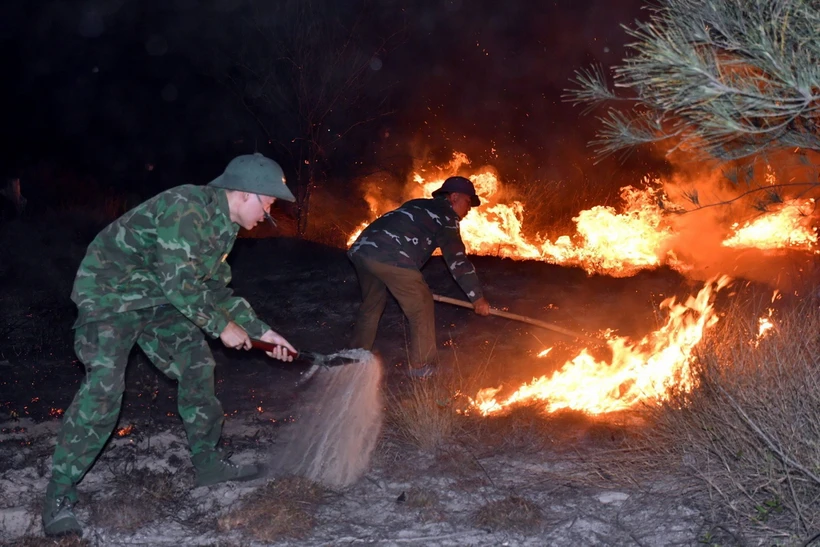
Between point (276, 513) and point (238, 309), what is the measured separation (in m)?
1.21

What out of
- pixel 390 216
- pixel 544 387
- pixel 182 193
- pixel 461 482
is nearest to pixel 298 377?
pixel 390 216

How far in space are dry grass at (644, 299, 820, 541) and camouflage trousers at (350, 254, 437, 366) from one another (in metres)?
2.58

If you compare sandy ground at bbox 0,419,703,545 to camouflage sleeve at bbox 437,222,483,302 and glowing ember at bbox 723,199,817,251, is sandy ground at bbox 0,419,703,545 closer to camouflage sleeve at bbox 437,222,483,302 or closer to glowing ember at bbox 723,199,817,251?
camouflage sleeve at bbox 437,222,483,302

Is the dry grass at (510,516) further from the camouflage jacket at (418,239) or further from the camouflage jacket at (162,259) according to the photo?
the camouflage jacket at (418,239)

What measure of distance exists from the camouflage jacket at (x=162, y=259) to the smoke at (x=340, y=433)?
1.13 metres

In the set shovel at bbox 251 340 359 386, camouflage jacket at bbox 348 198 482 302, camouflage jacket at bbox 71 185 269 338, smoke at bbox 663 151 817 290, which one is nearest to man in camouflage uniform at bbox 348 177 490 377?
camouflage jacket at bbox 348 198 482 302

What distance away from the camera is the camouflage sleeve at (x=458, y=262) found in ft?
23.7

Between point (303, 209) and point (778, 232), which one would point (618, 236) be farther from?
point (303, 209)

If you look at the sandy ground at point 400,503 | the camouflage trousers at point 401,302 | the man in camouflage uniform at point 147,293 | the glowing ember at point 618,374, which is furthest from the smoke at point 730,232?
the man in camouflage uniform at point 147,293

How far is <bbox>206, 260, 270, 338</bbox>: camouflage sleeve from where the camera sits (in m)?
4.72

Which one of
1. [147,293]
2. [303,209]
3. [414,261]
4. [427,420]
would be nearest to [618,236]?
[414,261]

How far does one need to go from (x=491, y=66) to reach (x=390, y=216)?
10.3m

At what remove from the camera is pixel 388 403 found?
5.93 metres

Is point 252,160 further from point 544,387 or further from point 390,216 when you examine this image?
point 544,387
